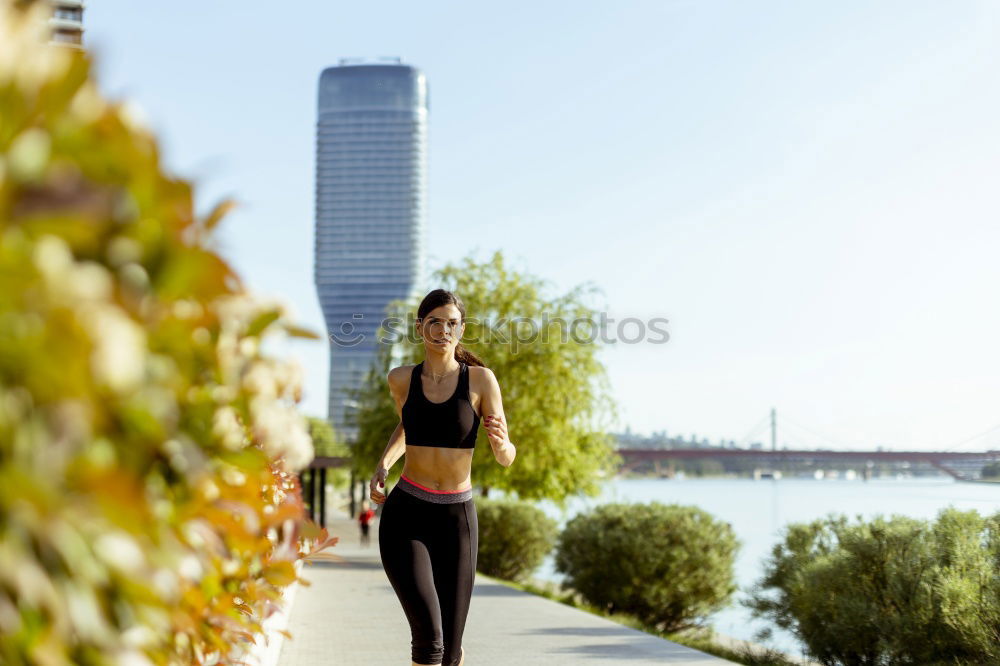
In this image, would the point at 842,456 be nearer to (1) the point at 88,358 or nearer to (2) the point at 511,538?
(2) the point at 511,538

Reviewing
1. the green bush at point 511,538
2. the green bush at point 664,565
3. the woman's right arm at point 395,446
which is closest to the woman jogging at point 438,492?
the woman's right arm at point 395,446

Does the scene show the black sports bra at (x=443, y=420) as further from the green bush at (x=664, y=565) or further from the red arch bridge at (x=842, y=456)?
the red arch bridge at (x=842, y=456)

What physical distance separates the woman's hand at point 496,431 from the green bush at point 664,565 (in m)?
9.90

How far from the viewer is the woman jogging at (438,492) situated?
4820mm

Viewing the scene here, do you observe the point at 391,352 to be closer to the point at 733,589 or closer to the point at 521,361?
the point at 521,361

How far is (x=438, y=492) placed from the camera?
4.98m

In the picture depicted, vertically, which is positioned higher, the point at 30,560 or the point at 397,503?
the point at 30,560

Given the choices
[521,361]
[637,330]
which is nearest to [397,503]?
[521,361]

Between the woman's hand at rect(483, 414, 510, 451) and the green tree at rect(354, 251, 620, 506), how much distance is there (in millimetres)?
A: 17498

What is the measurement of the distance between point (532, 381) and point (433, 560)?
18.2 meters

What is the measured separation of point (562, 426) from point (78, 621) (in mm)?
22248

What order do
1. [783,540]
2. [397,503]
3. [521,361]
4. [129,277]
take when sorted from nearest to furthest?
[129,277] → [397,503] → [783,540] → [521,361]

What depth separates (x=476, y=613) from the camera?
1158 centimetres

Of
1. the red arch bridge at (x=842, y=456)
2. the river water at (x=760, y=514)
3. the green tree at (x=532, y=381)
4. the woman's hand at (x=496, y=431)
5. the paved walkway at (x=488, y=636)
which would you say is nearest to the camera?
the woman's hand at (x=496, y=431)
